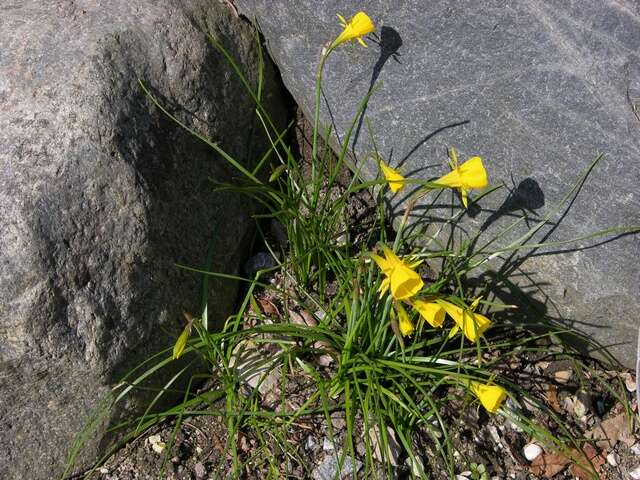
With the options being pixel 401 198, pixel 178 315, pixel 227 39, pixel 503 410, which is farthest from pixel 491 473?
pixel 227 39

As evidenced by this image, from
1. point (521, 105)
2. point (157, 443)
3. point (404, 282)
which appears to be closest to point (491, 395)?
point (404, 282)

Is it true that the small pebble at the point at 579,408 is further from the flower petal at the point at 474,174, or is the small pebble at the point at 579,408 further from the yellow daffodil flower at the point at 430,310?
the flower petal at the point at 474,174

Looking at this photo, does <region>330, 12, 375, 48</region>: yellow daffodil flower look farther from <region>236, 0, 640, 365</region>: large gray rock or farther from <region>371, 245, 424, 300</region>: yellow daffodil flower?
<region>371, 245, 424, 300</region>: yellow daffodil flower

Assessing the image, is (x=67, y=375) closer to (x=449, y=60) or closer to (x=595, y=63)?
(x=449, y=60)

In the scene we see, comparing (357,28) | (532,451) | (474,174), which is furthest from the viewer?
(532,451)

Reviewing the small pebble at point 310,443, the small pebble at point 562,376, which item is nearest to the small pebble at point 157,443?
the small pebble at point 310,443

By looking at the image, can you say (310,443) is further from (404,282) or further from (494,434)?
(404,282)

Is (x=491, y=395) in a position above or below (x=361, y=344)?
above

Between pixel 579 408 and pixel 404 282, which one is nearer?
pixel 404 282
